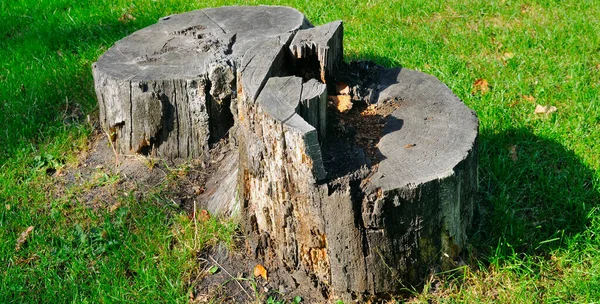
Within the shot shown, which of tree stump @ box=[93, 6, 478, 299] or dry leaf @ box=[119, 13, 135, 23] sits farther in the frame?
dry leaf @ box=[119, 13, 135, 23]

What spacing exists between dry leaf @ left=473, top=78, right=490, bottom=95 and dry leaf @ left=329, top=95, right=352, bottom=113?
1.63 m

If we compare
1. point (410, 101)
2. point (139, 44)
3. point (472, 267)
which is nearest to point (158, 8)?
point (139, 44)

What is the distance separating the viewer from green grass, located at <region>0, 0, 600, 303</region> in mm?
3043

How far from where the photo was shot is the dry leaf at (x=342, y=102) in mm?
3287

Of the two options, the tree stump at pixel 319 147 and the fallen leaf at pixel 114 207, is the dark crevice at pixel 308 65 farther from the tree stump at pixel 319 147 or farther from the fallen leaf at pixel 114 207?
the fallen leaf at pixel 114 207

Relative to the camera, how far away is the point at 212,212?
3.48m

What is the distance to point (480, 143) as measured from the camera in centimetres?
397

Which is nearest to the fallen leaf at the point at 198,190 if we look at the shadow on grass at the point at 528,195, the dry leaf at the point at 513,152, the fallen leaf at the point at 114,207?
the fallen leaf at the point at 114,207

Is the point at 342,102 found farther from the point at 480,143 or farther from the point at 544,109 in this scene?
the point at 544,109

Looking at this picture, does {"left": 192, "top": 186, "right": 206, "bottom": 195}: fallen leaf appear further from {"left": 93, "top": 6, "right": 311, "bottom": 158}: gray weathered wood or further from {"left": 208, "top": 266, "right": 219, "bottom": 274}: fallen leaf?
{"left": 208, "top": 266, "right": 219, "bottom": 274}: fallen leaf

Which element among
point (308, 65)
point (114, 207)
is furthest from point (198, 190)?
point (308, 65)

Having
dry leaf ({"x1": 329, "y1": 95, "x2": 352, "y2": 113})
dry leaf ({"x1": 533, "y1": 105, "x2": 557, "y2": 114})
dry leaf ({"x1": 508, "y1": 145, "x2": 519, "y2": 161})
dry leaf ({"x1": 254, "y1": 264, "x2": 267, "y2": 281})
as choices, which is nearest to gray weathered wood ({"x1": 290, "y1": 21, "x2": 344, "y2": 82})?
dry leaf ({"x1": 329, "y1": 95, "x2": 352, "y2": 113})

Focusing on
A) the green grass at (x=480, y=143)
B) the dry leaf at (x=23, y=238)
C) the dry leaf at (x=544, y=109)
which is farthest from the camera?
the dry leaf at (x=544, y=109)

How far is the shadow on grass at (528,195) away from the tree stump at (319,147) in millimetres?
334
